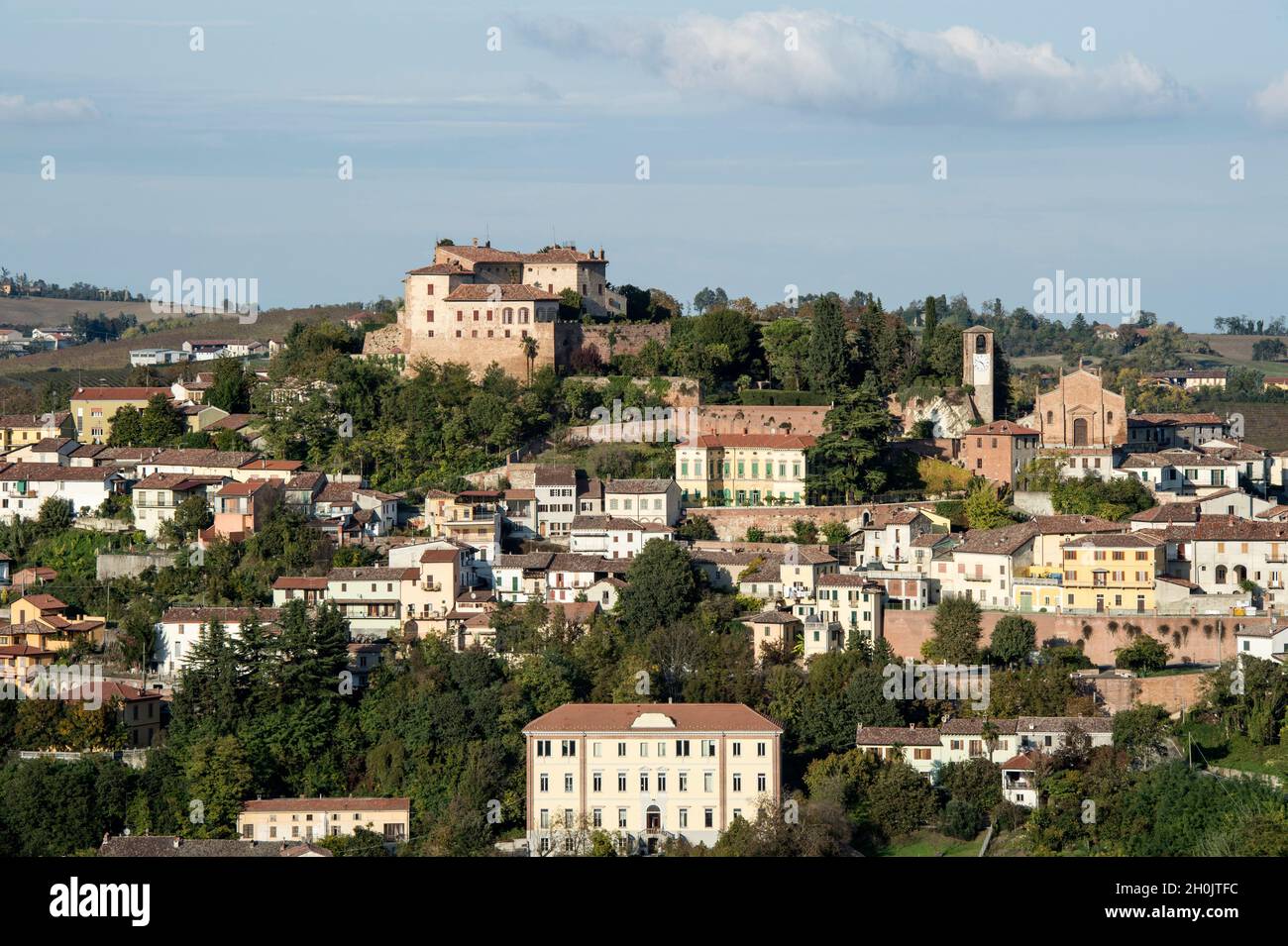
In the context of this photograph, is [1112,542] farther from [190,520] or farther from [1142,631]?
[190,520]

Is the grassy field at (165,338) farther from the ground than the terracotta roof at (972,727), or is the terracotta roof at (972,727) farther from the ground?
the grassy field at (165,338)

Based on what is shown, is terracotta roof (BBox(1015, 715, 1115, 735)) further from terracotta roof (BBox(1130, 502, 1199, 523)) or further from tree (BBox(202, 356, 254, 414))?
tree (BBox(202, 356, 254, 414))

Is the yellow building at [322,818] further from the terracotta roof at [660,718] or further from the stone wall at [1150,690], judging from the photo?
the stone wall at [1150,690]

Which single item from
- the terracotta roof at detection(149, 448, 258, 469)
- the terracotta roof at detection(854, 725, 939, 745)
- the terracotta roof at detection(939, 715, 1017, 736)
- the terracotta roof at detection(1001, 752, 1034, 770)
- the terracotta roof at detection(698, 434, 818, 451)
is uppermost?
the terracotta roof at detection(698, 434, 818, 451)

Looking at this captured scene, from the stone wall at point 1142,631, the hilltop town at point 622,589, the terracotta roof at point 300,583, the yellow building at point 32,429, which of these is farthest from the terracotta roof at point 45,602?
the stone wall at point 1142,631

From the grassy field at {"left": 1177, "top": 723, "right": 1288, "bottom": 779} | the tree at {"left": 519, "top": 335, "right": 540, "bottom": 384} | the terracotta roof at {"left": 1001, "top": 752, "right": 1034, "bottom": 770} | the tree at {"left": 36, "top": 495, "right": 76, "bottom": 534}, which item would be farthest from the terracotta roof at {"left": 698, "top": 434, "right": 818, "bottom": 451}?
the tree at {"left": 36, "top": 495, "right": 76, "bottom": 534}

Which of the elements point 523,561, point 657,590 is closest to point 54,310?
point 523,561
